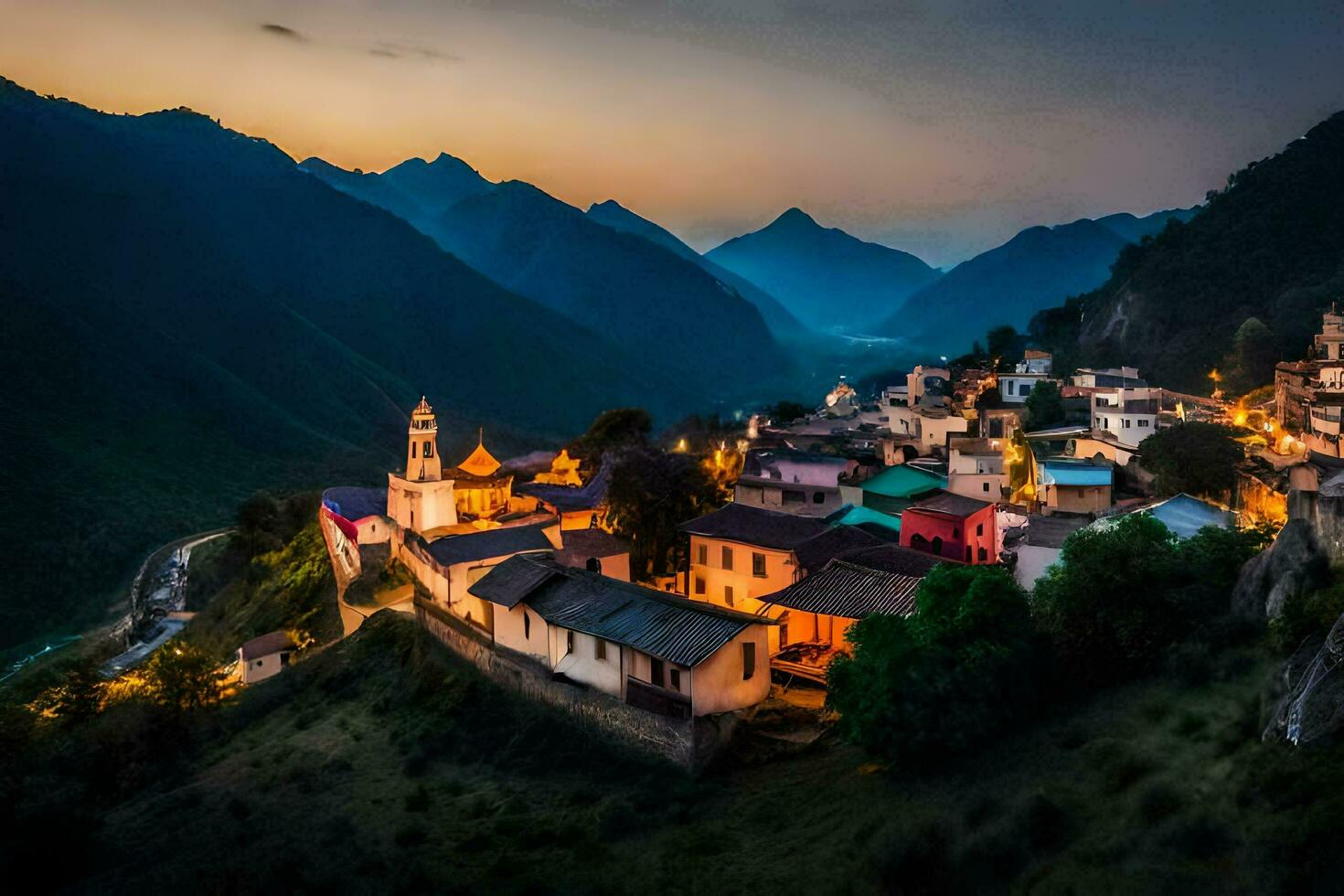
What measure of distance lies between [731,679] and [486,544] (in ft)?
49.4

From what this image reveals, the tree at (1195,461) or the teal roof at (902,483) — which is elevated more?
the tree at (1195,461)

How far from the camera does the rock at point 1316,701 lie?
11234 mm

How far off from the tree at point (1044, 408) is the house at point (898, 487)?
12716 mm

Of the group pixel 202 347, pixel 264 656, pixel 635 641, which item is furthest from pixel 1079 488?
pixel 202 347

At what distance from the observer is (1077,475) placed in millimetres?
33250

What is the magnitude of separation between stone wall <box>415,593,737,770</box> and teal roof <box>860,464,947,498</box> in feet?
52.0

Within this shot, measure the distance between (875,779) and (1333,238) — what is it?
67.7 meters

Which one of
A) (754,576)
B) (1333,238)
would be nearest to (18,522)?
(754,576)

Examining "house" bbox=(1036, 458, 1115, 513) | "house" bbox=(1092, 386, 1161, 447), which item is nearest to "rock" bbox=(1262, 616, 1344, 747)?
"house" bbox=(1036, 458, 1115, 513)

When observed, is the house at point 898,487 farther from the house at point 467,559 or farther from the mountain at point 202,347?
the mountain at point 202,347

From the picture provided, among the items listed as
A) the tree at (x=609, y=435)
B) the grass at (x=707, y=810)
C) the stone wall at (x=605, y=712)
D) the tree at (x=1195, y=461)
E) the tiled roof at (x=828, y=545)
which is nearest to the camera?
the grass at (x=707, y=810)

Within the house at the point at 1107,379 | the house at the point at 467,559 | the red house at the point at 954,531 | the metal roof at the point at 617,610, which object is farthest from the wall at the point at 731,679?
the house at the point at 1107,379

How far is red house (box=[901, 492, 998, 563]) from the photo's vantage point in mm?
27641

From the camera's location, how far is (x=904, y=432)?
168 ft
